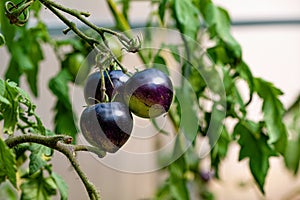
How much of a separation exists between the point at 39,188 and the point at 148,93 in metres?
0.20

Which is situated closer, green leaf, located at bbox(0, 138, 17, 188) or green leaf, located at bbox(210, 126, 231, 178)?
green leaf, located at bbox(0, 138, 17, 188)

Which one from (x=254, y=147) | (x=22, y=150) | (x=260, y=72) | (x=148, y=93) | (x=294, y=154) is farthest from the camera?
(x=260, y=72)

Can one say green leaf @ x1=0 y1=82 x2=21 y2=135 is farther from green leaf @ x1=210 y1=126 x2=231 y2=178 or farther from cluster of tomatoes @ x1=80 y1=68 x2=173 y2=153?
Result: green leaf @ x1=210 y1=126 x2=231 y2=178

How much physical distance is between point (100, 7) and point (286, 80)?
0.83 metres

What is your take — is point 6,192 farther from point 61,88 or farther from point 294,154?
point 294,154

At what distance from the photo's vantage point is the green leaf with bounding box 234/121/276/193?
574 millimetres

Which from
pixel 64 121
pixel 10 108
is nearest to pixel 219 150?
pixel 64 121

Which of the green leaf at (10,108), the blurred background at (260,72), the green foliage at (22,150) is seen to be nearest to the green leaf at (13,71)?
the green foliage at (22,150)

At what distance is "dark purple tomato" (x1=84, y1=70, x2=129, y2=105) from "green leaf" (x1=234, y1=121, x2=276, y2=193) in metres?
0.25

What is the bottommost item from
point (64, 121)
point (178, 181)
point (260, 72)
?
point (260, 72)

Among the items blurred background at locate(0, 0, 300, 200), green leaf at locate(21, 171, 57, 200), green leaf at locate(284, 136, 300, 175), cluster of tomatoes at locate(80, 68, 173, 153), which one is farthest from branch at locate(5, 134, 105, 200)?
blurred background at locate(0, 0, 300, 200)

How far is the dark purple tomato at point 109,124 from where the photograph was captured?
0.34 m

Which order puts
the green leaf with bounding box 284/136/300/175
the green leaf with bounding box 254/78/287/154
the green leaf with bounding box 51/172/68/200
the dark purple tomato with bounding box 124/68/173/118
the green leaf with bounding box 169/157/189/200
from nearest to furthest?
1. the dark purple tomato with bounding box 124/68/173/118
2. the green leaf with bounding box 51/172/68/200
3. the green leaf with bounding box 254/78/287/154
4. the green leaf with bounding box 169/157/189/200
5. the green leaf with bounding box 284/136/300/175

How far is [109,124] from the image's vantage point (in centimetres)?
34
